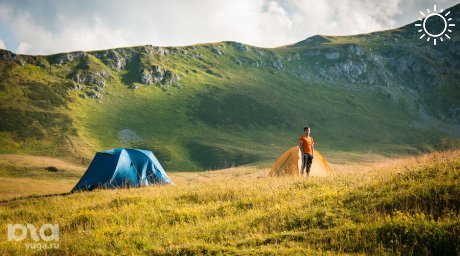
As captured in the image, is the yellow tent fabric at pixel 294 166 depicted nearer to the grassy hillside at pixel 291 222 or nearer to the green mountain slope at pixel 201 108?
the grassy hillside at pixel 291 222

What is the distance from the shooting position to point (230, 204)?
526 inches

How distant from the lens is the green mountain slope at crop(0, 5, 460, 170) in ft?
320

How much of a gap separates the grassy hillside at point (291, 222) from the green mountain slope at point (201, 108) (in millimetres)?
73045

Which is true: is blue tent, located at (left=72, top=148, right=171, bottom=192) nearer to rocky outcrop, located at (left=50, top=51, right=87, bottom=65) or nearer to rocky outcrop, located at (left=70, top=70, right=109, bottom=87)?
rocky outcrop, located at (left=70, top=70, right=109, bottom=87)

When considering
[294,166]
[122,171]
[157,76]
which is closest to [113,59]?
[157,76]

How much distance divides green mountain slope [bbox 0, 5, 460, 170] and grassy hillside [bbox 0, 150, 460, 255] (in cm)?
7304

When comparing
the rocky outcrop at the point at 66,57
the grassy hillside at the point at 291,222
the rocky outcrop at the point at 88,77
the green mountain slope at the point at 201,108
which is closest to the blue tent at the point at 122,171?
the grassy hillside at the point at 291,222

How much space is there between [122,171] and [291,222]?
1857 centimetres

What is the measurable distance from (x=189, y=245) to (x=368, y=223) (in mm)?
4521

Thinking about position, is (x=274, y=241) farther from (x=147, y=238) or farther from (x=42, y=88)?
(x=42, y=88)

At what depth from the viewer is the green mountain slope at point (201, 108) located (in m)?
97.5

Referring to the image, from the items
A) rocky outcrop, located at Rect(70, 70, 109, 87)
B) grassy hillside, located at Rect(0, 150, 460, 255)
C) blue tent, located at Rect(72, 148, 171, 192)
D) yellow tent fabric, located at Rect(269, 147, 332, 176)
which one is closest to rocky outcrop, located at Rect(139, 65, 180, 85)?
rocky outcrop, located at Rect(70, 70, 109, 87)

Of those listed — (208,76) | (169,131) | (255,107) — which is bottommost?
(169,131)

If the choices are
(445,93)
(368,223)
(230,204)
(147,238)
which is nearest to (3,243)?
(147,238)
